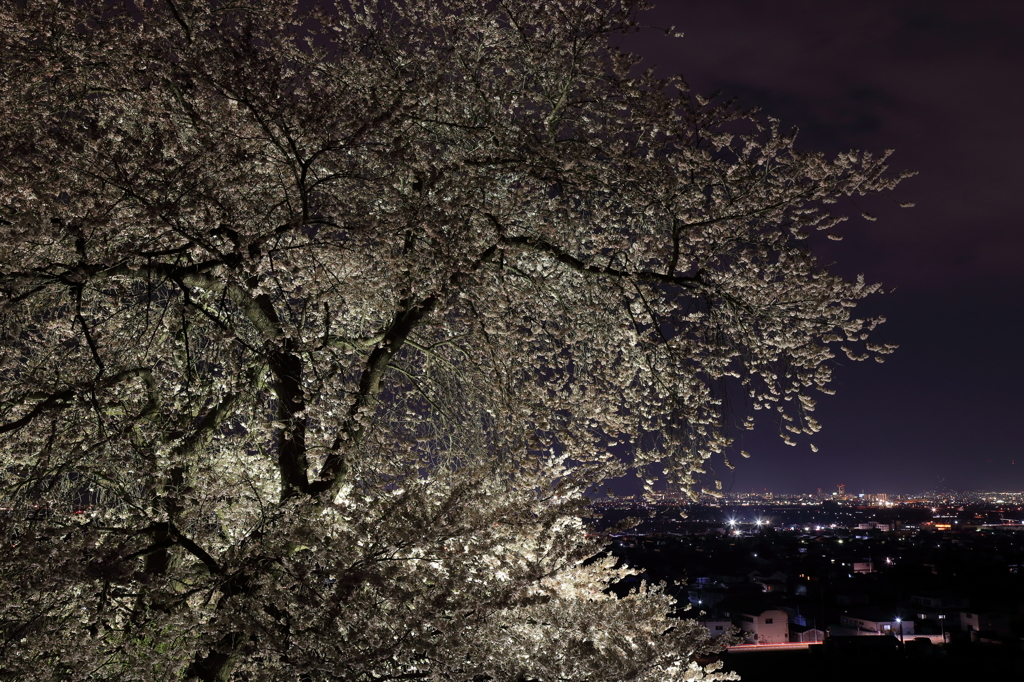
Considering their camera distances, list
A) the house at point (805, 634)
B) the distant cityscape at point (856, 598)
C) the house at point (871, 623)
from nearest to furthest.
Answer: the distant cityscape at point (856, 598) → the house at point (805, 634) → the house at point (871, 623)

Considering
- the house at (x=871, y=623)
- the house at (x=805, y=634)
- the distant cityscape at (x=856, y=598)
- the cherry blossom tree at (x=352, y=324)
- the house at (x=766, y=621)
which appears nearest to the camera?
the cherry blossom tree at (x=352, y=324)

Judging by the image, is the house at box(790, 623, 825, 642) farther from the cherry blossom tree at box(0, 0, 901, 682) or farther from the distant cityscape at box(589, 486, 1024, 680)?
the cherry blossom tree at box(0, 0, 901, 682)

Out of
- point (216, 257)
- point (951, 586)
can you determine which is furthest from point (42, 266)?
point (951, 586)

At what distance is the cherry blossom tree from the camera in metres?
5.25

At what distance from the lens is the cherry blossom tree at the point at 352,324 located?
5246mm

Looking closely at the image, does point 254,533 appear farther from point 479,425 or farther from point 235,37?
point 235,37

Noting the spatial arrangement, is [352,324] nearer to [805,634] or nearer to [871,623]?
[805,634]

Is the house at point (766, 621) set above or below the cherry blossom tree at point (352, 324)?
below

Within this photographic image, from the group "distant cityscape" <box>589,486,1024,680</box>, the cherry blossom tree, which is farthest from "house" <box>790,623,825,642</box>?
the cherry blossom tree

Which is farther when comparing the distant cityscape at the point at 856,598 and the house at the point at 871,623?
the house at the point at 871,623

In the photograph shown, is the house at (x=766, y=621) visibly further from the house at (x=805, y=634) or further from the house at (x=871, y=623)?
the house at (x=871, y=623)

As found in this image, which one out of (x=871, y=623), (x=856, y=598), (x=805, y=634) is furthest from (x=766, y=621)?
(x=856, y=598)

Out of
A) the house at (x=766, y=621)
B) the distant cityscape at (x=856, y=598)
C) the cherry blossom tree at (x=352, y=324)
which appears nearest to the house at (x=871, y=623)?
the distant cityscape at (x=856, y=598)

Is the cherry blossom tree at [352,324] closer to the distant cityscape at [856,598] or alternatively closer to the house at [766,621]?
the distant cityscape at [856,598]
